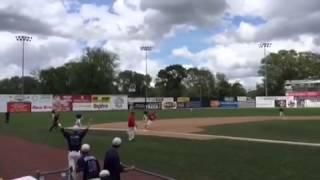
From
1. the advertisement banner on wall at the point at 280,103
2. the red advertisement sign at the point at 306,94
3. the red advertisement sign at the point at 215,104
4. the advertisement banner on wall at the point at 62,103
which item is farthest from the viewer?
the red advertisement sign at the point at 215,104

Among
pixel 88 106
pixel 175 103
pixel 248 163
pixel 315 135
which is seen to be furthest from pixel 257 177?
pixel 175 103

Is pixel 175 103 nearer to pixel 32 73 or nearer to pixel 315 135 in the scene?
pixel 32 73

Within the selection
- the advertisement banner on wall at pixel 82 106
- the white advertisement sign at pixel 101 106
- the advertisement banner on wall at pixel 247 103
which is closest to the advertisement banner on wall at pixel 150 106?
the white advertisement sign at pixel 101 106

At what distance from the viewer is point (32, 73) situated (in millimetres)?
184875

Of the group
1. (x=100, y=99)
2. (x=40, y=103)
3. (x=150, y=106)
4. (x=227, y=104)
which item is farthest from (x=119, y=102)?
(x=227, y=104)

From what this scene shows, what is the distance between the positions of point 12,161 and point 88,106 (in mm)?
85898

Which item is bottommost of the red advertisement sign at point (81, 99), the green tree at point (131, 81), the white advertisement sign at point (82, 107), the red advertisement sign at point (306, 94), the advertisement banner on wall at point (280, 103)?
the white advertisement sign at point (82, 107)

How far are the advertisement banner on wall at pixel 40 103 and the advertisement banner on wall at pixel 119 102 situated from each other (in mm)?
15184

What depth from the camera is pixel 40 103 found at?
100750 mm

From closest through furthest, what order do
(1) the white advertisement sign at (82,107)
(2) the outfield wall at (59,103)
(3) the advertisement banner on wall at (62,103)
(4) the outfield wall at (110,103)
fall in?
(2) the outfield wall at (59,103) → (4) the outfield wall at (110,103) → (3) the advertisement banner on wall at (62,103) → (1) the white advertisement sign at (82,107)

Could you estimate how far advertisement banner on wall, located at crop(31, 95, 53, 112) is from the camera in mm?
100188

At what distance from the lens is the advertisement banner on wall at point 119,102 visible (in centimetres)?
11250

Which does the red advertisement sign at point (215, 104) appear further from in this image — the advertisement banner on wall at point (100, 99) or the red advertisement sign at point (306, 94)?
the advertisement banner on wall at point (100, 99)

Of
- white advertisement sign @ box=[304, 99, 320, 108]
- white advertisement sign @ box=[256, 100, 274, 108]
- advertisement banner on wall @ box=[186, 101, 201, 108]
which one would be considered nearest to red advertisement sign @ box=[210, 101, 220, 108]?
advertisement banner on wall @ box=[186, 101, 201, 108]
